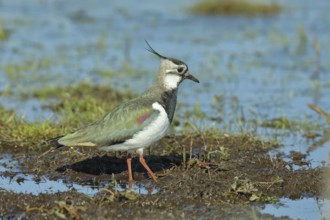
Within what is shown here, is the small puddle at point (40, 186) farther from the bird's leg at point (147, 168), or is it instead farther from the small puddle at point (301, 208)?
the small puddle at point (301, 208)

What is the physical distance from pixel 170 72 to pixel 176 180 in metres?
1.06

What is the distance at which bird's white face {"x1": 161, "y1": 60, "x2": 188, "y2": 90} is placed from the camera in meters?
7.48

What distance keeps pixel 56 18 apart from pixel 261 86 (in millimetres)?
6825

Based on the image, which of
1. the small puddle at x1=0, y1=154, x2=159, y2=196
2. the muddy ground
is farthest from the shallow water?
the muddy ground

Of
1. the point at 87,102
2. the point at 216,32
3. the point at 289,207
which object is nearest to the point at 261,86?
the point at 87,102

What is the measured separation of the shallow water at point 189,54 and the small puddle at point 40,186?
0.09 feet

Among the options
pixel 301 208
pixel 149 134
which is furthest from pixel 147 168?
pixel 301 208

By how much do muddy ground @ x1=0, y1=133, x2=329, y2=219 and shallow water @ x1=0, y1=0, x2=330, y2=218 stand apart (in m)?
0.28

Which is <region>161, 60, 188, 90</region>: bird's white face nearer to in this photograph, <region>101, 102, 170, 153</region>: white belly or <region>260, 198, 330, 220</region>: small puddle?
<region>101, 102, 170, 153</region>: white belly

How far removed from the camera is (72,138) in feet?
23.4

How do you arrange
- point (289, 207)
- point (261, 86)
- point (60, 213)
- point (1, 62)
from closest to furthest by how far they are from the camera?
point (60, 213) → point (289, 207) → point (261, 86) → point (1, 62)

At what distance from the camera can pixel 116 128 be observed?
709 centimetres

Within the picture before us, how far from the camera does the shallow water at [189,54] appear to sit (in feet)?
35.2

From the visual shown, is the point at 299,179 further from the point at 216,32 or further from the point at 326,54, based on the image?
the point at 216,32
